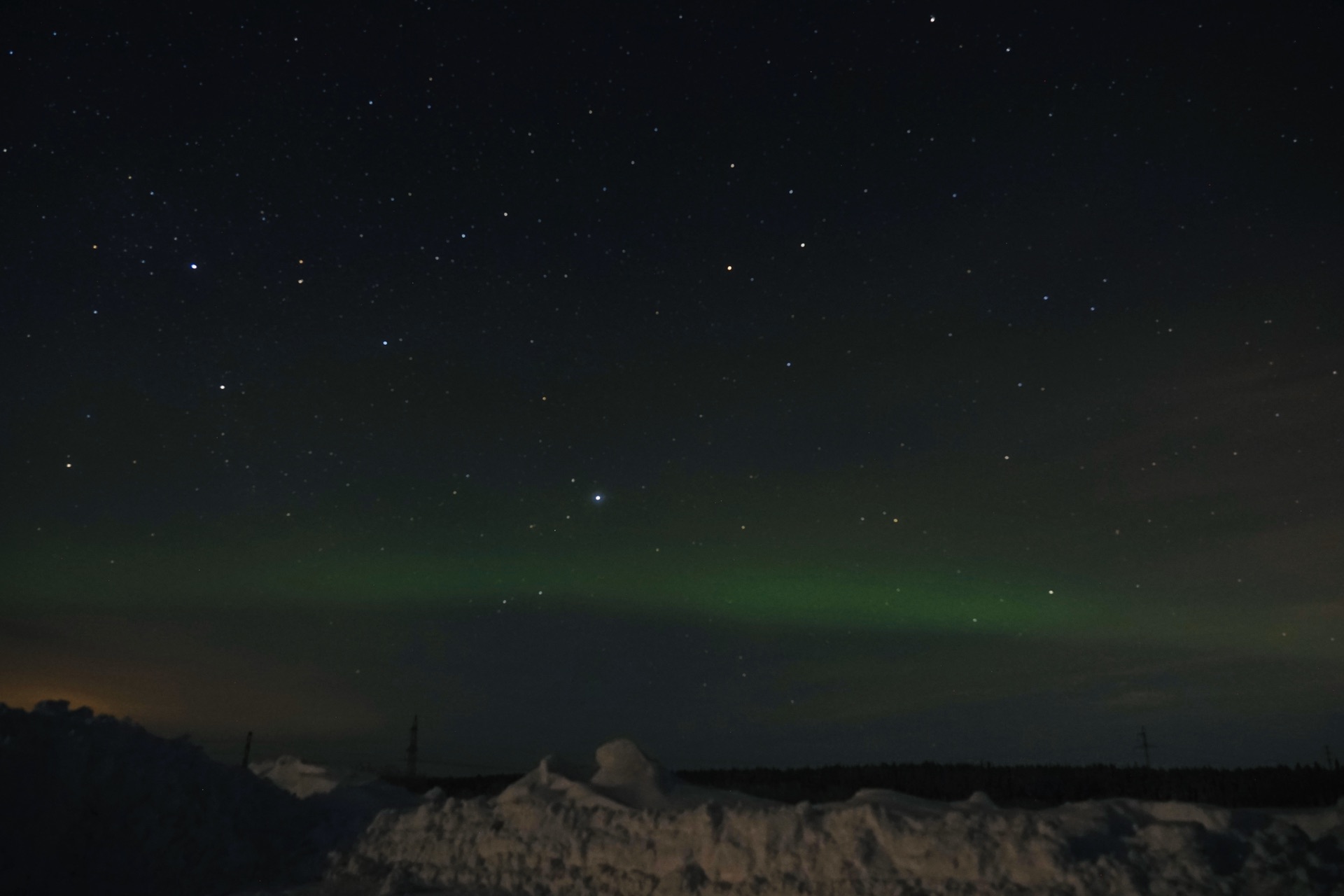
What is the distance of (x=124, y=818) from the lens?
13383mm

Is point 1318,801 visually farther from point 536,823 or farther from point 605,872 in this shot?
point 536,823

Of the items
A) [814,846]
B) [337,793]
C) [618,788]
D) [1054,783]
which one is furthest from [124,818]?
[1054,783]

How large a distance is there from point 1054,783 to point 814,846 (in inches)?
222

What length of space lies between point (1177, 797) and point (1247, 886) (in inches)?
182

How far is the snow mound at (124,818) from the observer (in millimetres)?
12227

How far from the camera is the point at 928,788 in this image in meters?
13.7

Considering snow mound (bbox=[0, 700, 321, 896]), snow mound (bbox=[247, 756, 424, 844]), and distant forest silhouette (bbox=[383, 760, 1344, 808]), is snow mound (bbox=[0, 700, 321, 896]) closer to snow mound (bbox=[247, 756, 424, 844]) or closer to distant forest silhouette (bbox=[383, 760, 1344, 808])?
snow mound (bbox=[247, 756, 424, 844])

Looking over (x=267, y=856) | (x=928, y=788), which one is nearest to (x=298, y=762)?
(x=267, y=856)

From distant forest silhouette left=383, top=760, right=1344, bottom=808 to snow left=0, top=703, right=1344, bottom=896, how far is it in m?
1.64

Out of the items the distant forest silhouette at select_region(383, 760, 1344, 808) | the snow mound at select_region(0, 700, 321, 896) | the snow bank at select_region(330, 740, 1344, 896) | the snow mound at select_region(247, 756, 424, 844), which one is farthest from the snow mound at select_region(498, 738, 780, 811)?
the snow mound at select_region(0, 700, 321, 896)

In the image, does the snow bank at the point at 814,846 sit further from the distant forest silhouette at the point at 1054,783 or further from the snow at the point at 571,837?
the distant forest silhouette at the point at 1054,783

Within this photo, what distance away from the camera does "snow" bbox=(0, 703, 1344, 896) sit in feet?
25.6

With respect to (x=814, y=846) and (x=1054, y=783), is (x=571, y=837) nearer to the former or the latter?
(x=814, y=846)

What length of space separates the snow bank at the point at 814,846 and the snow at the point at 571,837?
21 millimetres
